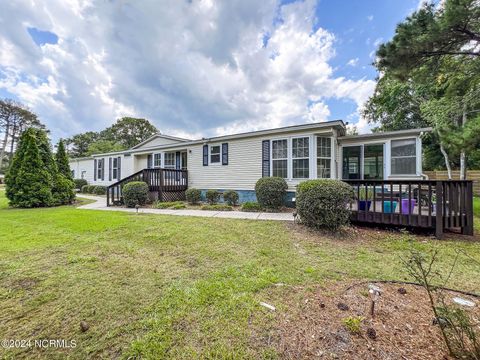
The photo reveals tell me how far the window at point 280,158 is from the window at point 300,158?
375 millimetres

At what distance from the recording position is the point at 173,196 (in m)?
11.8

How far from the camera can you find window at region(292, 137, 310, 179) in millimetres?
8797

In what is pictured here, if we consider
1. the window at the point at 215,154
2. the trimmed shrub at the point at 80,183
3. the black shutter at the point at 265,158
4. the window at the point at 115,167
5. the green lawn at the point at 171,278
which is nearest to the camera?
the green lawn at the point at 171,278

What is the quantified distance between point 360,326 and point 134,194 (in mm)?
9971

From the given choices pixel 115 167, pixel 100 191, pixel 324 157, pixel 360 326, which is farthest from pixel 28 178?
pixel 360 326

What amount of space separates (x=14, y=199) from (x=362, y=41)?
1738 centimetres

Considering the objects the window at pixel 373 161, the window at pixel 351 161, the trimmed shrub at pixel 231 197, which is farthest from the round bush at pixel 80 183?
the window at pixel 373 161

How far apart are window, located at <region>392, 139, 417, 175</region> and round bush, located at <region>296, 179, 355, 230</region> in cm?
554

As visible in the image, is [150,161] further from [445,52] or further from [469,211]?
[469,211]

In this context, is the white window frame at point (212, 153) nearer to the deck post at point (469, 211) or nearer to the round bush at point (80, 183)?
the deck post at point (469, 211)

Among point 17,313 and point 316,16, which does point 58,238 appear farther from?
point 316,16

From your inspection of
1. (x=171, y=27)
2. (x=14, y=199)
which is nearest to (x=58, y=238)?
(x=14, y=199)

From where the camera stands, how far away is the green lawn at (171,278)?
1.83 meters

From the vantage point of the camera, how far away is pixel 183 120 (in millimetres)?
17188
